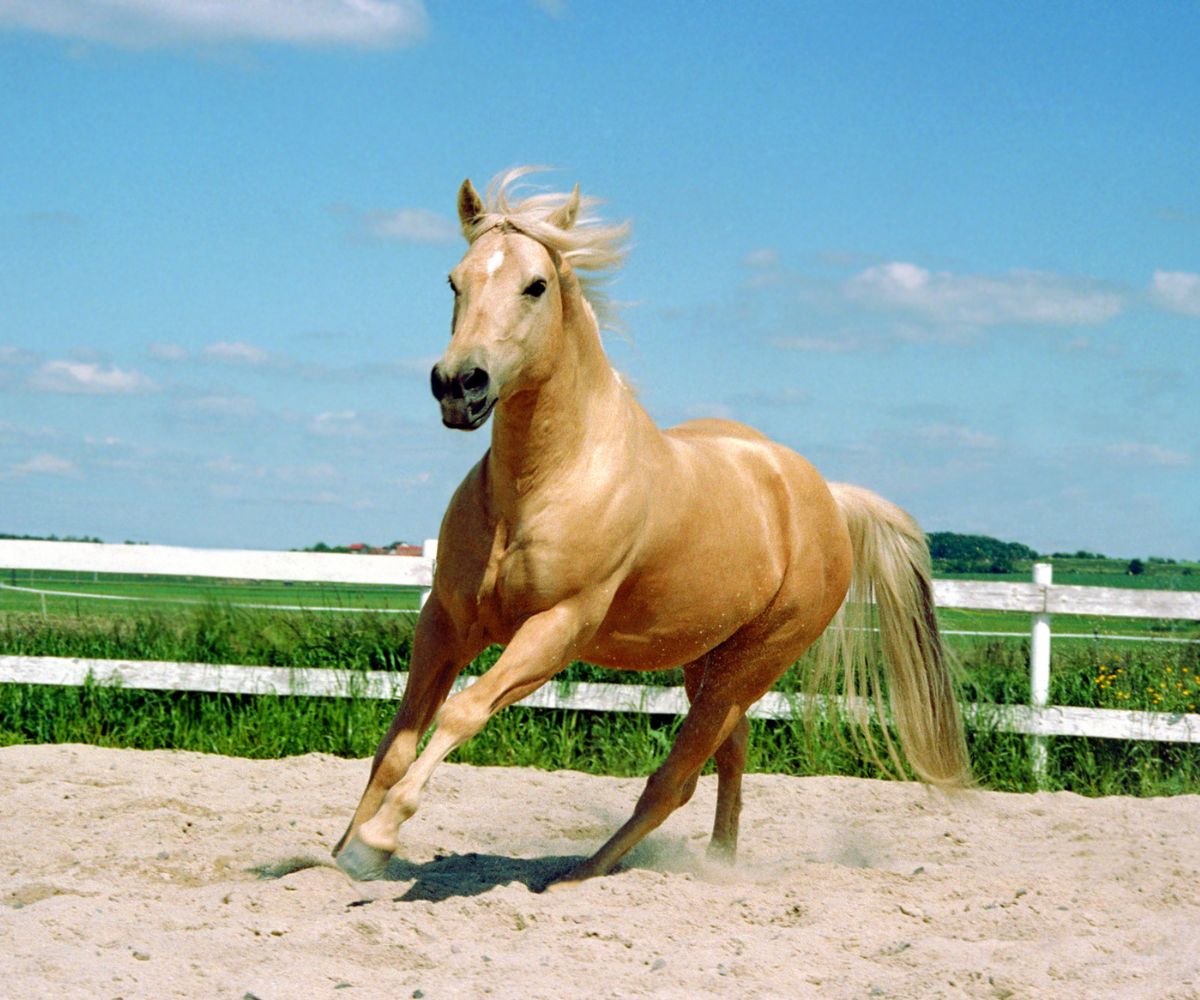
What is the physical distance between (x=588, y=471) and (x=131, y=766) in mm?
3965

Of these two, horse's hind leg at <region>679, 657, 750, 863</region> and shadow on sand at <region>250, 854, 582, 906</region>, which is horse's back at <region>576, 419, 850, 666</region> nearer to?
horse's hind leg at <region>679, 657, 750, 863</region>

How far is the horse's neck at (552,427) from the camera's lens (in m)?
4.16

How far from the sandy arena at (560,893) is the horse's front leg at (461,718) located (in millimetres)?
204

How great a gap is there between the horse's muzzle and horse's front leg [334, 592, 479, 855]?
983mm

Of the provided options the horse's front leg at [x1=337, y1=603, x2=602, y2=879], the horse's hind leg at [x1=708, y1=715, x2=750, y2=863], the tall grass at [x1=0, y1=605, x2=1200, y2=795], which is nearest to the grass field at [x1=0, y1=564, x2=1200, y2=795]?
the tall grass at [x1=0, y1=605, x2=1200, y2=795]

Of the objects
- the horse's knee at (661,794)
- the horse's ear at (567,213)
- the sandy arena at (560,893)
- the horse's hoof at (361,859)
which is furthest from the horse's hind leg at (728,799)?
the horse's ear at (567,213)

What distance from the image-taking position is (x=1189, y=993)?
355 cm

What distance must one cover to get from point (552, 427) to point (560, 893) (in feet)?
5.14

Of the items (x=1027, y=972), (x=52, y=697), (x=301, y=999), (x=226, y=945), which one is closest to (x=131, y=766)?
(x=52, y=697)

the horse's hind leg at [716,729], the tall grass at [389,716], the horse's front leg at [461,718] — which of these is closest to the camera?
the horse's front leg at [461,718]

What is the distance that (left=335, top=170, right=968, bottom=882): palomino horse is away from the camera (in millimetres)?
3873

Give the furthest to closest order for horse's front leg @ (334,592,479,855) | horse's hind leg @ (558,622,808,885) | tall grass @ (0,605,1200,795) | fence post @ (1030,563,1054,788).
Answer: fence post @ (1030,563,1054,788) → tall grass @ (0,605,1200,795) → horse's hind leg @ (558,622,808,885) → horse's front leg @ (334,592,479,855)

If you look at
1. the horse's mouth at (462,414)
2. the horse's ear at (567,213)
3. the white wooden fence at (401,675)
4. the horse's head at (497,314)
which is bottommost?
the white wooden fence at (401,675)

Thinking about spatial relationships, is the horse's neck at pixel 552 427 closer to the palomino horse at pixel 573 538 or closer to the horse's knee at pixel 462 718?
the palomino horse at pixel 573 538
